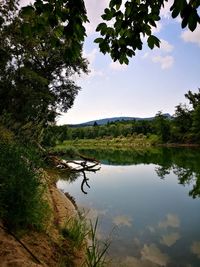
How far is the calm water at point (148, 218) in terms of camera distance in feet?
25.1

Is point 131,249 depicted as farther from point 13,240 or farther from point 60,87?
point 60,87

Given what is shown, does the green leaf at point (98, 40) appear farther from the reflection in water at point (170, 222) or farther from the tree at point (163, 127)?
the tree at point (163, 127)

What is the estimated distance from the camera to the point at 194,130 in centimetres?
6500

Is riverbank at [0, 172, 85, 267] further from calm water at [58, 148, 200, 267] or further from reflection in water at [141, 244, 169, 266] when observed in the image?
reflection in water at [141, 244, 169, 266]

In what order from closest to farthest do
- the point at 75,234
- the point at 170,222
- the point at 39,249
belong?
the point at 39,249 < the point at 75,234 < the point at 170,222

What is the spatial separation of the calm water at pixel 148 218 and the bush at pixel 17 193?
1.99 m

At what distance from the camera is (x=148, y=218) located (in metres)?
11.3

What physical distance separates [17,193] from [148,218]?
6749 mm

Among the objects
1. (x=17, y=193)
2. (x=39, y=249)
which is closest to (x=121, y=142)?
(x=17, y=193)

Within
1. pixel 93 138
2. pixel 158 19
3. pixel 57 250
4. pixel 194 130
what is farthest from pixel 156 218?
pixel 93 138

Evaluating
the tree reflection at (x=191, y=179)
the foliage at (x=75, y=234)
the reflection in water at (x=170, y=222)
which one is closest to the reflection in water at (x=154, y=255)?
the foliage at (x=75, y=234)

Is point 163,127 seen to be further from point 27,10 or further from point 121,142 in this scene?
point 27,10

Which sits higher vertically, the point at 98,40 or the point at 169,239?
the point at 98,40

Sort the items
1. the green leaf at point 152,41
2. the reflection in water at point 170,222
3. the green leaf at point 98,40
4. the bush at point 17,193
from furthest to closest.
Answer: the reflection in water at point 170,222
the bush at point 17,193
the green leaf at point 98,40
the green leaf at point 152,41
